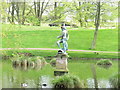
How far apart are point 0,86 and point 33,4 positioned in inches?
1225

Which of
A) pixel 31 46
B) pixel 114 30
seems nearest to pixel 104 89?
pixel 31 46

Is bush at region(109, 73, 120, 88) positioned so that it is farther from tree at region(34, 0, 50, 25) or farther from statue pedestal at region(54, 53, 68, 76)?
tree at region(34, 0, 50, 25)

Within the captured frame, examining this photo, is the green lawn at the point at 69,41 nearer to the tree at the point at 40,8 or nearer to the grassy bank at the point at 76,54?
the grassy bank at the point at 76,54

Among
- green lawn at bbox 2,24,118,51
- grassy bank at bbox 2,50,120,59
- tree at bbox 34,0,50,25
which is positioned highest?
tree at bbox 34,0,50,25

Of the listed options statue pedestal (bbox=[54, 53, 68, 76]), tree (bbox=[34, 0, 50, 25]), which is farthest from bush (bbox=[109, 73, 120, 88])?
tree (bbox=[34, 0, 50, 25])

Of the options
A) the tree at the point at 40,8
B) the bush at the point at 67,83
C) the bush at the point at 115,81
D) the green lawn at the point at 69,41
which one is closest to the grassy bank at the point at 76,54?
the green lawn at the point at 69,41

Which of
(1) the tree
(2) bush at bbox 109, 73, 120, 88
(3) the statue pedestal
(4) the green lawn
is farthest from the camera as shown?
(1) the tree

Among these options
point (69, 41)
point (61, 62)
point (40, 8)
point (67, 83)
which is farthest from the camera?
point (40, 8)

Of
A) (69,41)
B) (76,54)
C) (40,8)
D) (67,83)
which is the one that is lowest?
(76,54)

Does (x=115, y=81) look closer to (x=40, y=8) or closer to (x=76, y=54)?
(x=76, y=54)

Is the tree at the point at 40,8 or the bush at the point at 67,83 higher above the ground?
the tree at the point at 40,8

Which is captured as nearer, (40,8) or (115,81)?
(115,81)

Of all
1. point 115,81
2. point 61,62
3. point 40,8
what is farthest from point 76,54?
point 40,8

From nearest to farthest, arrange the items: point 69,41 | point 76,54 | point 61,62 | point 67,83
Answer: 1. point 67,83
2. point 61,62
3. point 76,54
4. point 69,41
